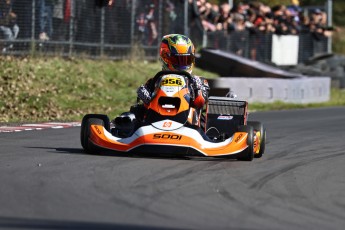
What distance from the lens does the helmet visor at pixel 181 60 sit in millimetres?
10680

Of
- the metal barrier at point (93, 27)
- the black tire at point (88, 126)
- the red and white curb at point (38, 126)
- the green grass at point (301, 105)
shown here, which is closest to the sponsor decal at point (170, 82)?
the black tire at point (88, 126)

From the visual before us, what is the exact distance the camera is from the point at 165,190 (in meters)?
7.43

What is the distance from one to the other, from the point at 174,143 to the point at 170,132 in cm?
14

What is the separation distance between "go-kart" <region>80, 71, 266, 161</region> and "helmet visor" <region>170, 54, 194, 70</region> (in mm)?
434

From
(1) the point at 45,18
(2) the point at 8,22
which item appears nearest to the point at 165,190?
(2) the point at 8,22

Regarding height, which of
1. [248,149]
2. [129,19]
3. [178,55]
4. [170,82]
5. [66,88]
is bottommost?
[66,88]

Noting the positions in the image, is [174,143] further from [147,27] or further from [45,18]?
[147,27]

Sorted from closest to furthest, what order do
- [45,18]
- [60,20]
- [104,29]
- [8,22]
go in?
[8,22]
[45,18]
[60,20]
[104,29]

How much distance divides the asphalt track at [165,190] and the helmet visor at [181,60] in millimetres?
1212

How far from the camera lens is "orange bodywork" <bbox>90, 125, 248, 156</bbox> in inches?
381

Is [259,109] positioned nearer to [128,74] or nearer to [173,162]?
[128,74]

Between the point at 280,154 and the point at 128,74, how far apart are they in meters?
10.6

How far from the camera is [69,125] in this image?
47.3 feet

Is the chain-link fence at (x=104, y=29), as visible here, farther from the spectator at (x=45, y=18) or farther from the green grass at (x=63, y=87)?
the green grass at (x=63, y=87)
